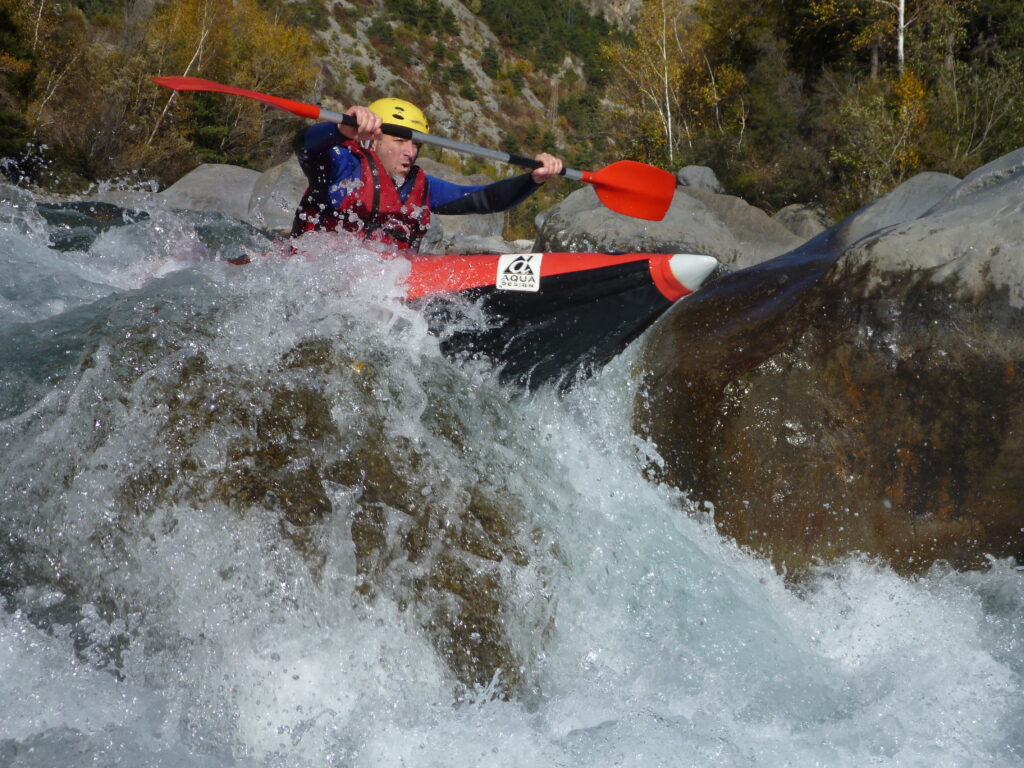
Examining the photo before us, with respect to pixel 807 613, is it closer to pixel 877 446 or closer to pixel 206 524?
pixel 877 446

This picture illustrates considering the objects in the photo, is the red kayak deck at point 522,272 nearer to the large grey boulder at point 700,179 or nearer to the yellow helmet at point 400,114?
the yellow helmet at point 400,114

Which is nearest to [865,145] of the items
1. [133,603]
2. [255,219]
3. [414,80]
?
[255,219]

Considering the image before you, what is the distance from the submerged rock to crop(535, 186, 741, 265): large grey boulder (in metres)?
3.76

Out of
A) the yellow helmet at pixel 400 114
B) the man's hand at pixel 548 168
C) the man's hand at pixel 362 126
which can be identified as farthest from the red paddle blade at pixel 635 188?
the man's hand at pixel 362 126

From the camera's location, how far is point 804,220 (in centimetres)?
1191

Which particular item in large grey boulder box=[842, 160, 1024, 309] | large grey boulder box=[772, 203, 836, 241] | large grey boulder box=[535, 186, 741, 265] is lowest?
large grey boulder box=[772, 203, 836, 241]

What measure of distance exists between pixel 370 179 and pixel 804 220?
9.57 metres

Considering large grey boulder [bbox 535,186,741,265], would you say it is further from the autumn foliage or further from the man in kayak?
the autumn foliage

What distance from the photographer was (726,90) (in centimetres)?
2028

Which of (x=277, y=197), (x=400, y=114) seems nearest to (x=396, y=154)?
(x=400, y=114)

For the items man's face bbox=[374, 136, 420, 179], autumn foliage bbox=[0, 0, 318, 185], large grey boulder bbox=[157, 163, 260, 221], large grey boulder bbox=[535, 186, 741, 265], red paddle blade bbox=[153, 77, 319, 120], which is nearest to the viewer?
red paddle blade bbox=[153, 77, 319, 120]

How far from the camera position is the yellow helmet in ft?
12.7

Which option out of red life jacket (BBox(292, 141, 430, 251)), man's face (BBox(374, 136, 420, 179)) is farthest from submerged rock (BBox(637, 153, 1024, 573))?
man's face (BBox(374, 136, 420, 179))

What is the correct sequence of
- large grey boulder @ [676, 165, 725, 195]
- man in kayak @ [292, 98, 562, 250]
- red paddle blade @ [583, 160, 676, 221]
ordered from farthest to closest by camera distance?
large grey boulder @ [676, 165, 725, 195], red paddle blade @ [583, 160, 676, 221], man in kayak @ [292, 98, 562, 250]
